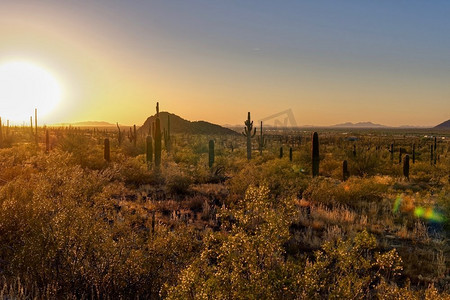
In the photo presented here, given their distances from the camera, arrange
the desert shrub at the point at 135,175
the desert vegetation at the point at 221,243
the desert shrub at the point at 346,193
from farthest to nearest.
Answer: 1. the desert shrub at the point at 135,175
2. the desert shrub at the point at 346,193
3. the desert vegetation at the point at 221,243

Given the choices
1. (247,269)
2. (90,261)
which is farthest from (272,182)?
(247,269)

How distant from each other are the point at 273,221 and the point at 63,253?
116 inches

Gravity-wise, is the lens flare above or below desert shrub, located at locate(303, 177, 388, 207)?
below

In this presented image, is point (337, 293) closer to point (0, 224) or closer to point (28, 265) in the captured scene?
point (28, 265)

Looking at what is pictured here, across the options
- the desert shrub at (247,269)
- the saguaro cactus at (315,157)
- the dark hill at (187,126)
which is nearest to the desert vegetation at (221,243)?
the desert shrub at (247,269)

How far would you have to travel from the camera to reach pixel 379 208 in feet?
38.2

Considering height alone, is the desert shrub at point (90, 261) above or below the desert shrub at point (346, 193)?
above

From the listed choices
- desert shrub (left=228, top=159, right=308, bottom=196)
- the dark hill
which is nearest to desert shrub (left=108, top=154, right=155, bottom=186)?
desert shrub (left=228, top=159, right=308, bottom=196)

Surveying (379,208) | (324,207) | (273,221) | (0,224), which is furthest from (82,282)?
(379,208)

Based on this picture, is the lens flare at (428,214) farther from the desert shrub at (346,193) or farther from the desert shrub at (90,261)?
the desert shrub at (90,261)

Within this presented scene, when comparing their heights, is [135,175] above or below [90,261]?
below

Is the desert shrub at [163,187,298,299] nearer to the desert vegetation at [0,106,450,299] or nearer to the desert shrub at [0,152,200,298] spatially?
the desert vegetation at [0,106,450,299]

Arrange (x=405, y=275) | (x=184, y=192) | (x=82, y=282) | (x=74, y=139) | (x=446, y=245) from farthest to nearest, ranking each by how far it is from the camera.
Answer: (x=74, y=139) < (x=184, y=192) < (x=446, y=245) < (x=405, y=275) < (x=82, y=282)

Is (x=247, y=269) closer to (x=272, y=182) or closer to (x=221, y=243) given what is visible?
(x=221, y=243)
